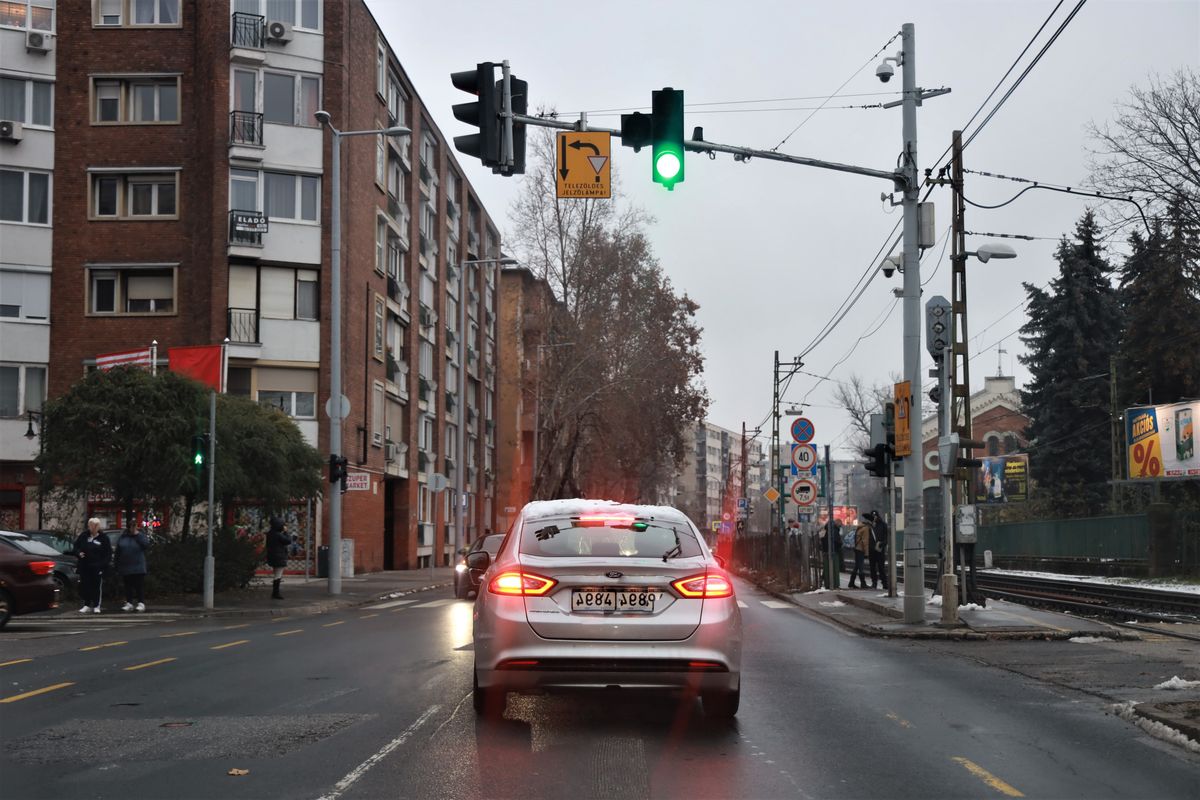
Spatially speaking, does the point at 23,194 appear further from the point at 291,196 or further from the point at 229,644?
the point at 229,644

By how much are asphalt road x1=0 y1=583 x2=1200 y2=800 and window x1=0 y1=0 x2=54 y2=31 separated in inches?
1255

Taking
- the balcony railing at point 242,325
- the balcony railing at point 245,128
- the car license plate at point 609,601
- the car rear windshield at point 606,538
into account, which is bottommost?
the car license plate at point 609,601

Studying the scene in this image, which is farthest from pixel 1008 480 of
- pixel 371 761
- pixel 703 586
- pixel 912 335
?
pixel 371 761

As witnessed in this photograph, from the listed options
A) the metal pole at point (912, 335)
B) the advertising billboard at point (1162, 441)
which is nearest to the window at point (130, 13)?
the metal pole at point (912, 335)

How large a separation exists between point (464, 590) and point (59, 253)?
19788mm

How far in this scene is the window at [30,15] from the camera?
129 ft

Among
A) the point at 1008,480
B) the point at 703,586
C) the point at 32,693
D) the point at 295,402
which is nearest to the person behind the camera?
the point at 703,586

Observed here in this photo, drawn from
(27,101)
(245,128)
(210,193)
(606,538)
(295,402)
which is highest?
(27,101)

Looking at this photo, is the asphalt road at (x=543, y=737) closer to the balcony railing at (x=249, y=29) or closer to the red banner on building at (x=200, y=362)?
the red banner on building at (x=200, y=362)

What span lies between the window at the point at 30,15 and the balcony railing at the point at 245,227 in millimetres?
9030

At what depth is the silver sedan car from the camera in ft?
26.6

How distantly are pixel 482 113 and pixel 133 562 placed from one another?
1305 centimetres

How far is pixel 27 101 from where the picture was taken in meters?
39.3

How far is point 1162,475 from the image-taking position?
141 ft
